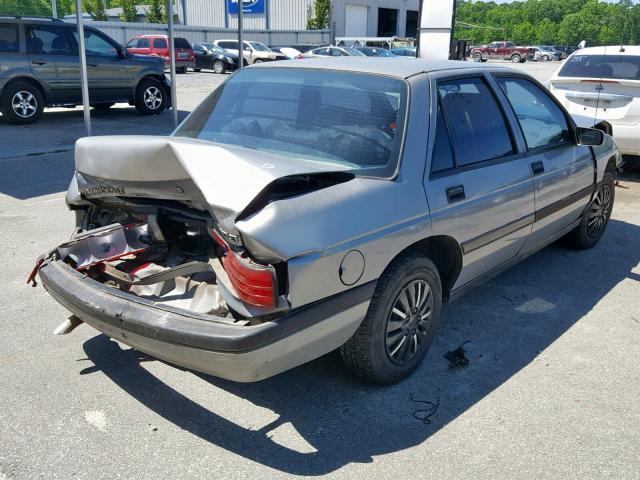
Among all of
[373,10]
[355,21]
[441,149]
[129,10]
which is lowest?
[441,149]

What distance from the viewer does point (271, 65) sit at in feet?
13.7

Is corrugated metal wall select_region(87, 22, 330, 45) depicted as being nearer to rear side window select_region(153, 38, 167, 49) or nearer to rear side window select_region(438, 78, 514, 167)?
rear side window select_region(153, 38, 167, 49)

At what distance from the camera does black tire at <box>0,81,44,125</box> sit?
1184 cm

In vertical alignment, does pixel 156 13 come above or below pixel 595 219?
above

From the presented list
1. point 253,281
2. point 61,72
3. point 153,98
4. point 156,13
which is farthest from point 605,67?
point 156,13

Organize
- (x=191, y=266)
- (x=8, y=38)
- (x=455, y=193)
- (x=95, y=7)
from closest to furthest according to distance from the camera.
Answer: (x=191, y=266) → (x=455, y=193) → (x=8, y=38) → (x=95, y=7)

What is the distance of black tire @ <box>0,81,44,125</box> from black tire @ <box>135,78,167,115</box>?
2.20m

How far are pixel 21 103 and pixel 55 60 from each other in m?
1.10

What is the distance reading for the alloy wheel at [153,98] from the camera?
14.1 metres

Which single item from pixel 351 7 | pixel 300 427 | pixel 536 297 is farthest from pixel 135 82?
pixel 351 7

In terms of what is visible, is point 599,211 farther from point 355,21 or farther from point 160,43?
A: point 355,21

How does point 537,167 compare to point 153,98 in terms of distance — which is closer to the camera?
point 537,167

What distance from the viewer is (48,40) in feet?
41.0

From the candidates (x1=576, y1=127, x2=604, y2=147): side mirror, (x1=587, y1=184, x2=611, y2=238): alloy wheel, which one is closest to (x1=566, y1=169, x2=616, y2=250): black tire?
(x1=587, y1=184, x2=611, y2=238): alloy wheel
